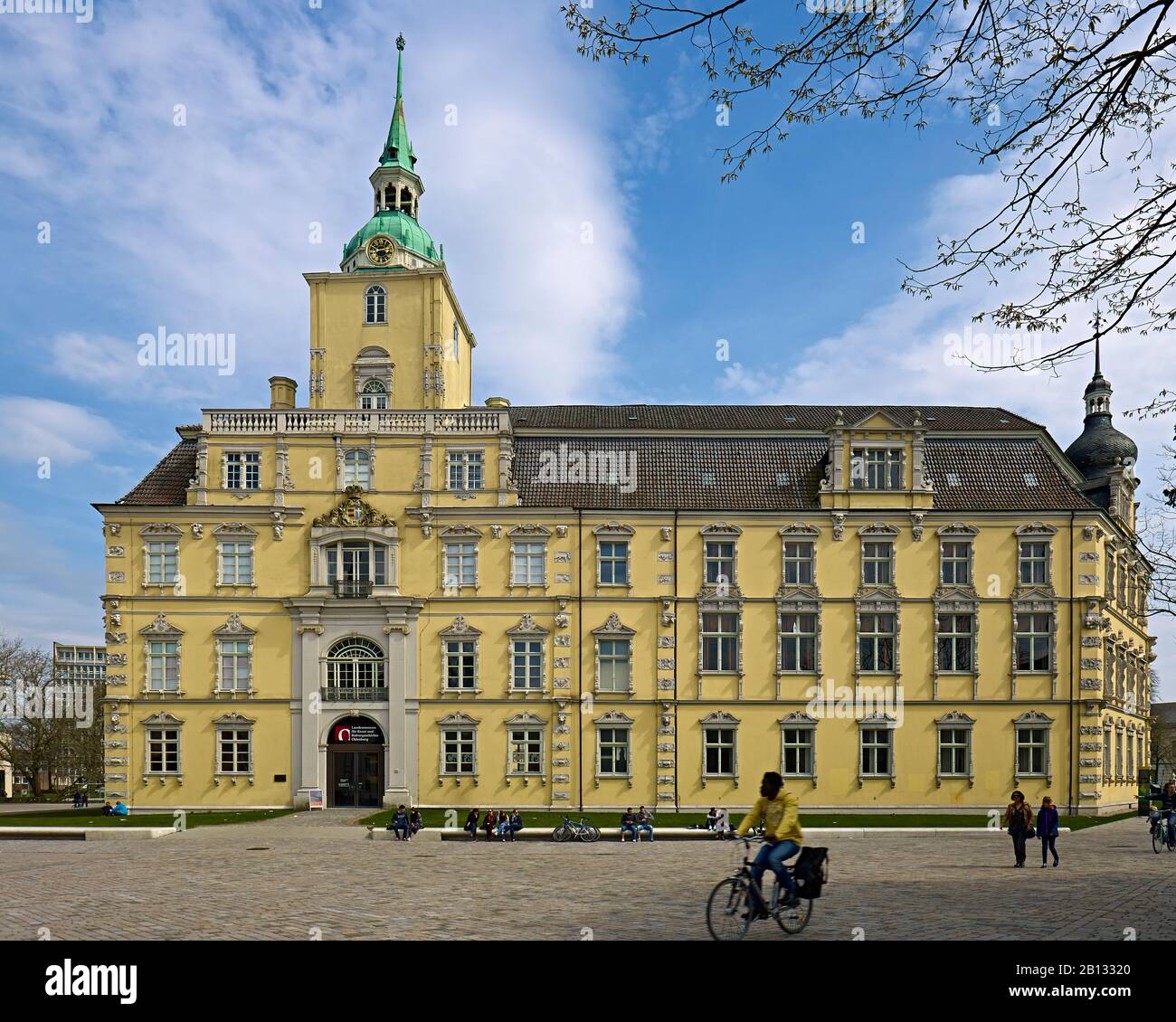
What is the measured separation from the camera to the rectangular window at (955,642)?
44781mm

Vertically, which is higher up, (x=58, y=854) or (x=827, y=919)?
(x=827, y=919)

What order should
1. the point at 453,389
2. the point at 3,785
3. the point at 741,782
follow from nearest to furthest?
the point at 741,782 → the point at 453,389 → the point at 3,785

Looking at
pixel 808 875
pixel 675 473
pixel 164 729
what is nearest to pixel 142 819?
pixel 164 729

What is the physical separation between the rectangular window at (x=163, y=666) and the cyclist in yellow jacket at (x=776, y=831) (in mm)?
36851

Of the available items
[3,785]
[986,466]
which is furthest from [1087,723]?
[3,785]

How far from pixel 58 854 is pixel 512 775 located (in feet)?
65.1

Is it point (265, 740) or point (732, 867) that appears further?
point (265, 740)

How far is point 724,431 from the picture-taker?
155 ft

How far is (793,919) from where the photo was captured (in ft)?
47.4

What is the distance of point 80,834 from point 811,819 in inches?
1017

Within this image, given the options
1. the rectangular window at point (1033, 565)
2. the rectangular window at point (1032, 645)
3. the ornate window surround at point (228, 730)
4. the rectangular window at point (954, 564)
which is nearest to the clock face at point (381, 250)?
the ornate window surround at point (228, 730)

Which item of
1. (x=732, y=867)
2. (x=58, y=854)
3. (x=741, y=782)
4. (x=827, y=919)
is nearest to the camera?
(x=827, y=919)

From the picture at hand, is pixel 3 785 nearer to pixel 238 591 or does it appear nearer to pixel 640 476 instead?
pixel 238 591
